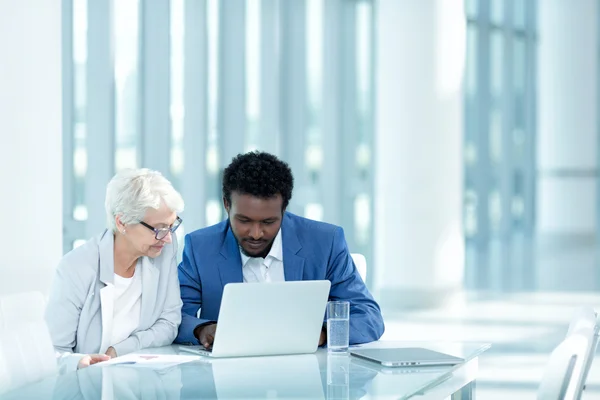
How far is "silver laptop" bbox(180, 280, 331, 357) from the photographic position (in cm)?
312

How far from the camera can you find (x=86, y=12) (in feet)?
22.5

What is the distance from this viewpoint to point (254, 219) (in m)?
3.62

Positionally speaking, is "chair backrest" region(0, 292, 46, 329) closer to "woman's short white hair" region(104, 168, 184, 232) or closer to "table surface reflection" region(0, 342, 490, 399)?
"table surface reflection" region(0, 342, 490, 399)

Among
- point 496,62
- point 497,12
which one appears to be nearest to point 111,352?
point 497,12

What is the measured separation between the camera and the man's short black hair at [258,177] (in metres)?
3.63

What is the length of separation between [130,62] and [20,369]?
480cm

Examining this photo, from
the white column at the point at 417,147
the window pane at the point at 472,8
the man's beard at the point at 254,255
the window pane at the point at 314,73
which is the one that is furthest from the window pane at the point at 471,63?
the man's beard at the point at 254,255

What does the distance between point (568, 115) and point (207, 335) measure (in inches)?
655

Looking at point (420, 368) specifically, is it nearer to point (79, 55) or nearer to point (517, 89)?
point (79, 55)

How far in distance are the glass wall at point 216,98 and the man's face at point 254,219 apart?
3.29 m

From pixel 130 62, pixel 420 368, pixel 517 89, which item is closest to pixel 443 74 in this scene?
pixel 130 62

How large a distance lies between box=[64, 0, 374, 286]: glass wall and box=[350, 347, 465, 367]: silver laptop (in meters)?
3.85

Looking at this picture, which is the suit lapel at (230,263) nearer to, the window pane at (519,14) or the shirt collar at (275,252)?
the shirt collar at (275,252)

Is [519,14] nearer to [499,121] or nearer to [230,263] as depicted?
[499,121]
